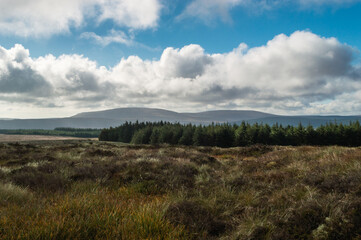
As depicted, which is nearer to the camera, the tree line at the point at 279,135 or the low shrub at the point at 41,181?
the low shrub at the point at 41,181

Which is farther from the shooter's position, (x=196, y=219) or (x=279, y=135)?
(x=279, y=135)

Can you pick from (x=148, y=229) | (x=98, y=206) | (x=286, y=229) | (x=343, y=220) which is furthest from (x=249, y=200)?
(x=98, y=206)

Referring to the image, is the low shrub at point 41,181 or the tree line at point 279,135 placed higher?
the low shrub at point 41,181

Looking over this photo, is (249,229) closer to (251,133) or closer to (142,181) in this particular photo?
(142,181)

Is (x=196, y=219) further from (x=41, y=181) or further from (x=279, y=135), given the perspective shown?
(x=279, y=135)

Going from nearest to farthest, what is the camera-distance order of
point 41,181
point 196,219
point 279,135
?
point 196,219 < point 41,181 < point 279,135

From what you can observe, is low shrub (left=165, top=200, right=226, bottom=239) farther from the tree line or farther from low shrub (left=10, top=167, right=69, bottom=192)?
the tree line

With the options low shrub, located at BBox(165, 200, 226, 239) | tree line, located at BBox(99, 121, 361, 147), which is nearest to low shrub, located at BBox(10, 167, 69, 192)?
low shrub, located at BBox(165, 200, 226, 239)

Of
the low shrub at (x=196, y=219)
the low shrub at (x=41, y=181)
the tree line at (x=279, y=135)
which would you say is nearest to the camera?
the low shrub at (x=196, y=219)

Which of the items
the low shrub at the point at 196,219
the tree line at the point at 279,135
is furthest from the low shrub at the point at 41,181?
the tree line at the point at 279,135

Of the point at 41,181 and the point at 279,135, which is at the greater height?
the point at 41,181

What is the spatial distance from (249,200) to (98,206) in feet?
12.5

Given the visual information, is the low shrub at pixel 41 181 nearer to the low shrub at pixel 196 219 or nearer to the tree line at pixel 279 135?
the low shrub at pixel 196 219

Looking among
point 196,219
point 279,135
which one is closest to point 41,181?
point 196,219
